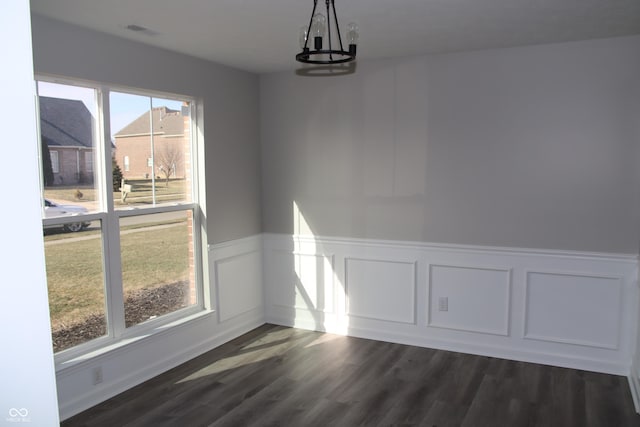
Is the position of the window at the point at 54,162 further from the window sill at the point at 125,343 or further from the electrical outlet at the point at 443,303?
the electrical outlet at the point at 443,303

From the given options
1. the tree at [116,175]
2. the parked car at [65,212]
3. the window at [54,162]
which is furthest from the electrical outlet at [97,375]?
the window at [54,162]

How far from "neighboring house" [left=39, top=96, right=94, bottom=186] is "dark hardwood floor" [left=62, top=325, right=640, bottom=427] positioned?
5.29 feet

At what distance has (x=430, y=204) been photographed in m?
4.29

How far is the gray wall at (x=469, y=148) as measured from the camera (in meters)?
3.68

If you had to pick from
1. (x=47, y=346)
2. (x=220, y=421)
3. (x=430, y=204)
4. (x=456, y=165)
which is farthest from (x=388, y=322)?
(x=47, y=346)

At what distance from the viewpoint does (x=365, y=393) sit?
11.6ft

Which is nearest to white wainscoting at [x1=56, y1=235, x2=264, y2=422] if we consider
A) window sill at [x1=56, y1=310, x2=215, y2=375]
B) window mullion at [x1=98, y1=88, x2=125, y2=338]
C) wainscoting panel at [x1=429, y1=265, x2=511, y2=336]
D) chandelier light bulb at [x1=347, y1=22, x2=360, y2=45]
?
window sill at [x1=56, y1=310, x2=215, y2=375]

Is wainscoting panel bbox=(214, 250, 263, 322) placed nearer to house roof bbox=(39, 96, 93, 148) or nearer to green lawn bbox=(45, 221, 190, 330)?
green lawn bbox=(45, 221, 190, 330)

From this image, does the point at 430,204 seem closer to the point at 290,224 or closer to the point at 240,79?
the point at 290,224

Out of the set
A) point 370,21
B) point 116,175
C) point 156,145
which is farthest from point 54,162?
point 370,21

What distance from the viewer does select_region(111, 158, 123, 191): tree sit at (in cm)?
360

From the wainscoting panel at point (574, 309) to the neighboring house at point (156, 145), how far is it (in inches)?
124

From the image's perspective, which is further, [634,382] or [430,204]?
[430,204]

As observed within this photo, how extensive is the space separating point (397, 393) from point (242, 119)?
2895 millimetres
